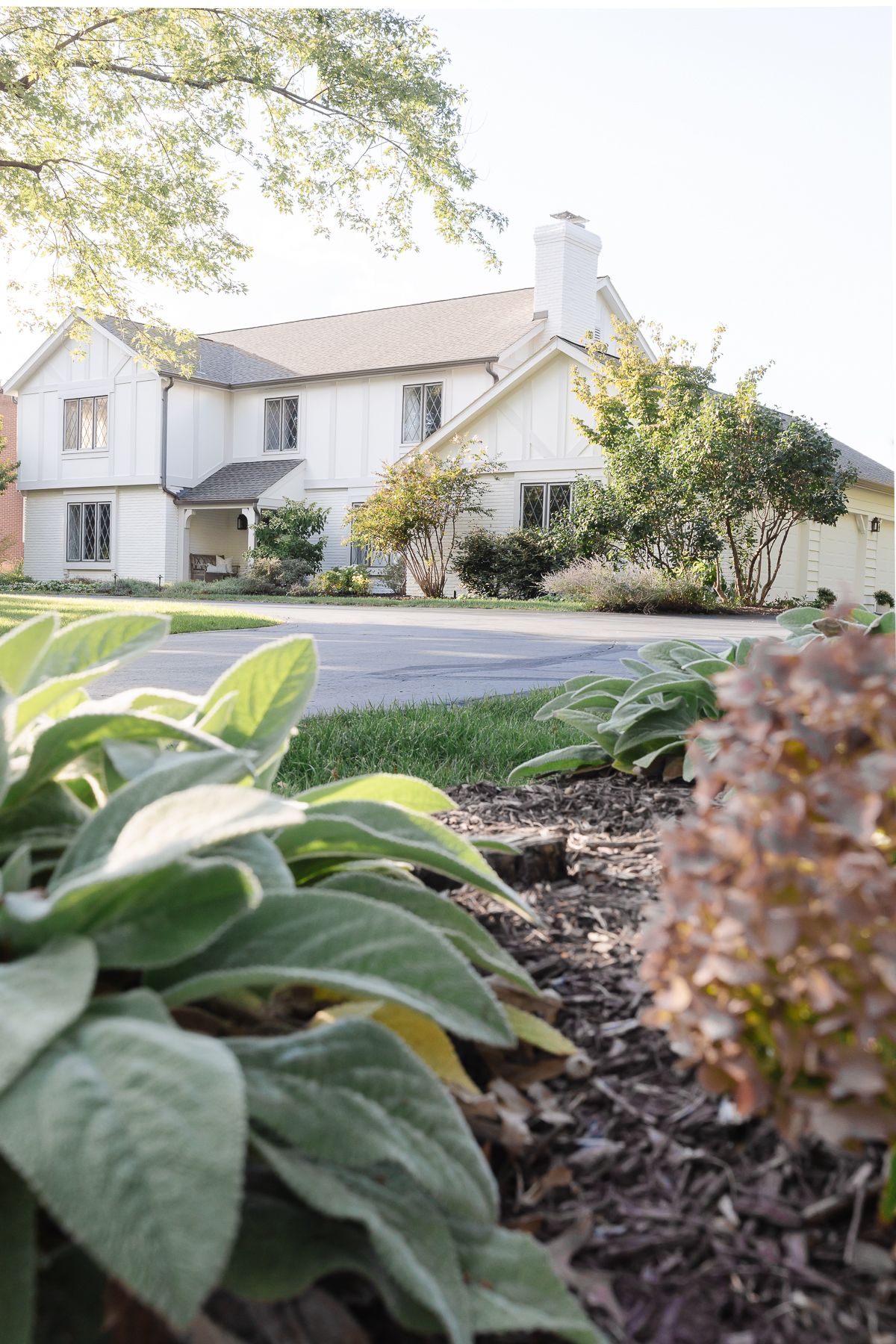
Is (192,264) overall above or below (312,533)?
above

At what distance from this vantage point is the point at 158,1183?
76cm

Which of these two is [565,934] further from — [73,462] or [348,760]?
[73,462]

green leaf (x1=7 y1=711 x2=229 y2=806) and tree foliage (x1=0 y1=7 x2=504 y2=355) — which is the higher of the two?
tree foliage (x1=0 y1=7 x2=504 y2=355)

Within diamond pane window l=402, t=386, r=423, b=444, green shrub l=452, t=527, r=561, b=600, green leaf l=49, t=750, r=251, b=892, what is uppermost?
diamond pane window l=402, t=386, r=423, b=444

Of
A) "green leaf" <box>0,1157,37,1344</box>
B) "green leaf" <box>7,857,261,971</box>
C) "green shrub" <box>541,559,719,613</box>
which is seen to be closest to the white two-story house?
"green shrub" <box>541,559,719,613</box>

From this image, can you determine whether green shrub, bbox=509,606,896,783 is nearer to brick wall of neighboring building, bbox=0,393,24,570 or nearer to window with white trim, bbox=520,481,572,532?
window with white trim, bbox=520,481,572,532

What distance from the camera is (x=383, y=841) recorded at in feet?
4.74

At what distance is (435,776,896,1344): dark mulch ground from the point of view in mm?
1013

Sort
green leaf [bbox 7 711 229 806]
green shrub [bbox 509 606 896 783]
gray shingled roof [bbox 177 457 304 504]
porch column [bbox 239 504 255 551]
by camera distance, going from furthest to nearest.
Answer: gray shingled roof [bbox 177 457 304 504] < porch column [bbox 239 504 255 551] < green shrub [bbox 509 606 896 783] < green leaf [bbox 7 711 229 806]

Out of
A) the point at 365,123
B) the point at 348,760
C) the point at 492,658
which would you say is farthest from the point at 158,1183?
the point at 365,123

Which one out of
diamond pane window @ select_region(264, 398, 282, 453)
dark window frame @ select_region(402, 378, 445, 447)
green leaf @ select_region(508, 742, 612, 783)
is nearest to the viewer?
green leaf @ select_region(508, 742, 612, 783)

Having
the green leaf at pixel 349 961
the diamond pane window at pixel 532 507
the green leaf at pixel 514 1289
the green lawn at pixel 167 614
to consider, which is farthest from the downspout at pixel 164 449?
the green leaf at pixel 514 1289

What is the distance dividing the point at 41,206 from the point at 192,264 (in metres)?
1.79

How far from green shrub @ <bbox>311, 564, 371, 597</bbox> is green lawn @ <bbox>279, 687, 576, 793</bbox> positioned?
1739 centimetres
